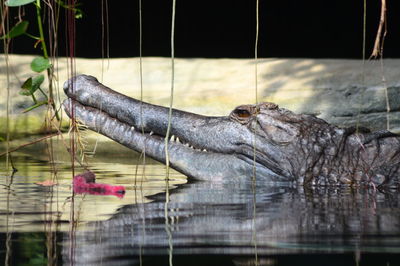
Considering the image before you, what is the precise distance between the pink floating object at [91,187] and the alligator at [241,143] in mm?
745

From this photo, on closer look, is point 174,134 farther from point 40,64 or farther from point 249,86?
point 249,86

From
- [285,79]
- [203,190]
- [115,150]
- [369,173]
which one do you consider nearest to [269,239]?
[203,190]

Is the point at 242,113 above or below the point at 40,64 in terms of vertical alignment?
below

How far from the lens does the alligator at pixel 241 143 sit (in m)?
5.60

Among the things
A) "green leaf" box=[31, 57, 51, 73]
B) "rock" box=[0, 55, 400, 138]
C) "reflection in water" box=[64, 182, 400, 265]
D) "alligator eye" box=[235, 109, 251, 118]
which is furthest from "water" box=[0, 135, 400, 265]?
"rock" box=[0, 55, 400, 138]

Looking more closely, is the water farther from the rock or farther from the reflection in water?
the rock

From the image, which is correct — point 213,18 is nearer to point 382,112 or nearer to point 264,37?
point 264,37

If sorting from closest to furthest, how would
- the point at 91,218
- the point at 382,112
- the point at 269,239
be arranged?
the point at 269,239, the point at 91,218, the point at 382,112

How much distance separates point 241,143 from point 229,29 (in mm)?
8046

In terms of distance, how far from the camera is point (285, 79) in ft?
27.0

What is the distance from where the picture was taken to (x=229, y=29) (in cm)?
1355

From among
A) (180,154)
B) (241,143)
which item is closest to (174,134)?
(180,154)

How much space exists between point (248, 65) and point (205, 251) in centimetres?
621

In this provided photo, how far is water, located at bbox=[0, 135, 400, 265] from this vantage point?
9.25 feet
